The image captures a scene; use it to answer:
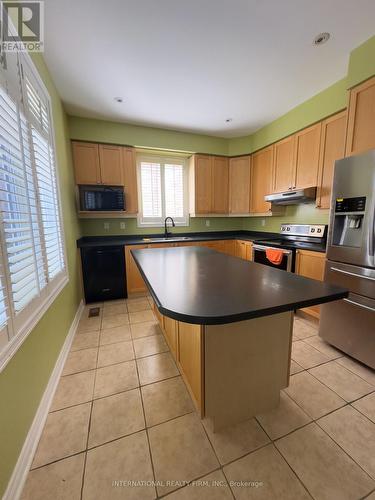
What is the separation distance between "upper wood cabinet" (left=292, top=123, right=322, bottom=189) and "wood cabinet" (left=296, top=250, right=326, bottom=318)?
3.26 ft

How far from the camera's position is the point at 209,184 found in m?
4.02

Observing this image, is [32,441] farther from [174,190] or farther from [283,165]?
[283,165]

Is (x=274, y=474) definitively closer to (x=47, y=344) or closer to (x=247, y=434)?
(x=247, y=434)

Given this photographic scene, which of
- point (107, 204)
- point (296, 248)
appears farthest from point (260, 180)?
point (107, 204)

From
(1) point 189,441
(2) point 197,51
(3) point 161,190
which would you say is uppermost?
(2) point 197,51

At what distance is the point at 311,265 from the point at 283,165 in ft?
5.58

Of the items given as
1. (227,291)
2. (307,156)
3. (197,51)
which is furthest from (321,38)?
(227,291)

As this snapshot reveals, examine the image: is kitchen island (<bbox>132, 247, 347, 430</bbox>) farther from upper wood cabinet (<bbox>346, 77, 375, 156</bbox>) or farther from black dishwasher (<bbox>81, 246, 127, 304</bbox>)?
black dishwasher (<bbox>81, 246, 127, 304</bbox>)

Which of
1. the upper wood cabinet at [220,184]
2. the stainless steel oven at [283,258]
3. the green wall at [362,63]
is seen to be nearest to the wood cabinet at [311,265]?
the stainless steel oven at [283,258]

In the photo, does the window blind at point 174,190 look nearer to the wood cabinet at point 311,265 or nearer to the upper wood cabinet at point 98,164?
the upper wood cabinet at point 98,164

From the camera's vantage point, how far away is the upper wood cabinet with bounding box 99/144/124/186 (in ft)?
10.8

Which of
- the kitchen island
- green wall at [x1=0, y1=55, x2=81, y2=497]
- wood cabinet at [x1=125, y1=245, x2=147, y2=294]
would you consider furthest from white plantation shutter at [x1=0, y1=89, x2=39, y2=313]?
wood cabinet at [x1=125, y1=245, x2=147, y2=294]

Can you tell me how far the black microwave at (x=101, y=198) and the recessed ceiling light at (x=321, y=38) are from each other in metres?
2.83

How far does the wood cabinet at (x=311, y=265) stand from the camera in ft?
7.72
